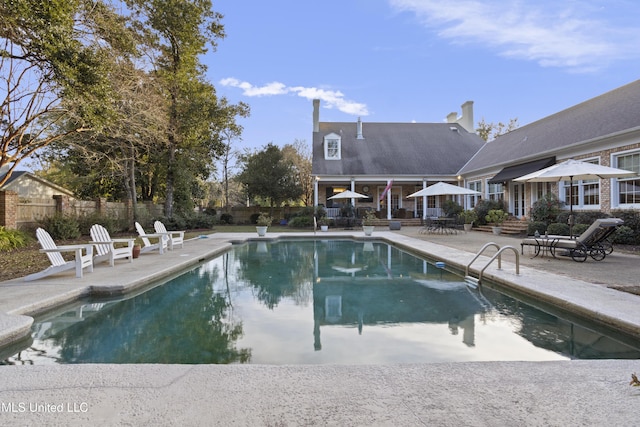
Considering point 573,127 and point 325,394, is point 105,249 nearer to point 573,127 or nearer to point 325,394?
point 325,394

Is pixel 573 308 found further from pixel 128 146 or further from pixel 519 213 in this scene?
pixel 128 146

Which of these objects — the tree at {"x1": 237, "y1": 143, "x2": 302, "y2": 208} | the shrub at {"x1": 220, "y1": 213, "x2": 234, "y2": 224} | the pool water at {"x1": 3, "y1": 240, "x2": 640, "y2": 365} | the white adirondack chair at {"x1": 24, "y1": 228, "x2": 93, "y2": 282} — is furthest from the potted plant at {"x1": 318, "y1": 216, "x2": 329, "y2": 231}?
the white adirondack chair at {"x1": 24, "y1": 228, "x2": 93, "y2": 282}

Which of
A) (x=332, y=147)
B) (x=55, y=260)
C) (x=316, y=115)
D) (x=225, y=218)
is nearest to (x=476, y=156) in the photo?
(x=332, y=147)

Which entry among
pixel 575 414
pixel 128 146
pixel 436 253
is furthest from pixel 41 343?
pixel 128 146

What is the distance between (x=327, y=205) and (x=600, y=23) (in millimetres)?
17257

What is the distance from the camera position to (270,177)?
26.4m

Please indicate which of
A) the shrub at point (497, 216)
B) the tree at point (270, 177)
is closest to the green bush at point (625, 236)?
the shrub at point (497, 216)

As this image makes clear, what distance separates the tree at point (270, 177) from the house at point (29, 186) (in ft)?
41.1

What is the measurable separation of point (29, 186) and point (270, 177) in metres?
17.5

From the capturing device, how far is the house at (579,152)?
1230 centimetres

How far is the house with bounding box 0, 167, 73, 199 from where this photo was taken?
2327cm

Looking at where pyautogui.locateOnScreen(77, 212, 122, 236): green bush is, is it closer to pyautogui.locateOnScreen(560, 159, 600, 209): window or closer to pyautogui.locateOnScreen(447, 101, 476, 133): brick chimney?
pyautogui.locateOnScreen(560, 159, 600, 209): window

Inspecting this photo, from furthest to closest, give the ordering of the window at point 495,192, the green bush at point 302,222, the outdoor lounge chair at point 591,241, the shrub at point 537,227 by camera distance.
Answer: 1. the green bush at point 302,222
2. the window at point 495,192
3. the shrub at point 537,227
4. the outdoor lounge chair at point 591,241

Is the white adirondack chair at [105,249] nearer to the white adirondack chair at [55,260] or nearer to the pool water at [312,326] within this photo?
the white adirondack chair at [55,260]
